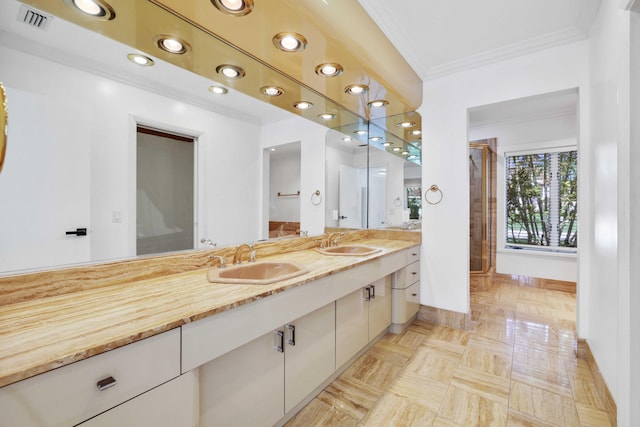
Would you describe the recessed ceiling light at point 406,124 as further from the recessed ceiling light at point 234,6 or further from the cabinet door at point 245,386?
the cabinet door at point 245,386

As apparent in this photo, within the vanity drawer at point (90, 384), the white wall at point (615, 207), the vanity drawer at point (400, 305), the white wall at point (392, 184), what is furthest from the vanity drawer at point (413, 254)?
the vanity drawer at point (90, 384)

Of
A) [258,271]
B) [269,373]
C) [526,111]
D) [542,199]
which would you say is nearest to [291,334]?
[269,373]

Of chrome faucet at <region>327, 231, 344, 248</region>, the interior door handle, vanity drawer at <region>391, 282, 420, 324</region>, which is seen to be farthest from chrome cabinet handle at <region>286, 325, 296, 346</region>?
vanity drawer at <region>391, 282, 420, 324</region>

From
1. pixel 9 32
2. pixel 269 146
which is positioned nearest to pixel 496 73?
pixel 269 146

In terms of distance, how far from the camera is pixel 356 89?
6.95 feet

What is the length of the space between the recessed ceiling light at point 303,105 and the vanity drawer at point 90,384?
1.80 meters

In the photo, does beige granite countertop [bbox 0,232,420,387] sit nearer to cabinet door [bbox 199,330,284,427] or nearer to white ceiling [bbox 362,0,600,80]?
cabinet door [bbox 199,330,284,427]

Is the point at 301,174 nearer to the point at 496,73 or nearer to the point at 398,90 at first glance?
the point at 398,90

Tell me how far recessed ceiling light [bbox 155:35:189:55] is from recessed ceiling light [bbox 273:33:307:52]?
0.47 metres

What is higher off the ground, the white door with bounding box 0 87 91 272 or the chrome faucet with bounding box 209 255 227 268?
the white door with bounding box 0 87 91 272

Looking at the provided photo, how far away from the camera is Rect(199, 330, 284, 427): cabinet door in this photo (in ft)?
3.64

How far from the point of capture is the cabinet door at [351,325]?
1816 mm

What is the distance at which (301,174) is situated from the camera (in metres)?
2.28

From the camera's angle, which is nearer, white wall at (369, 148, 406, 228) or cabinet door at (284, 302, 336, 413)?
cabinet door at (284, 302, 336, 413)
